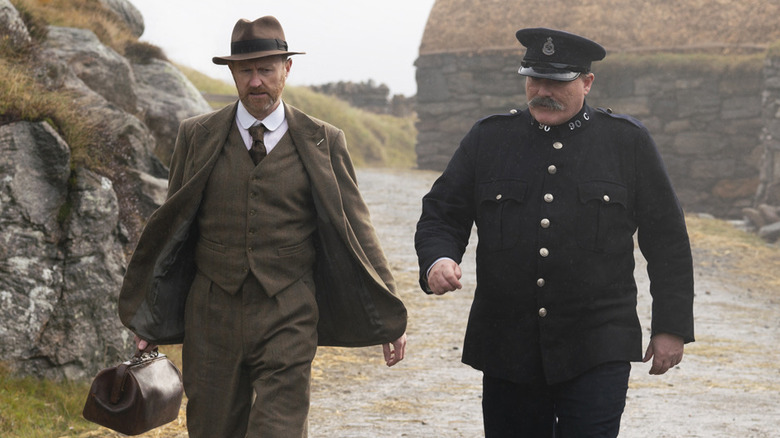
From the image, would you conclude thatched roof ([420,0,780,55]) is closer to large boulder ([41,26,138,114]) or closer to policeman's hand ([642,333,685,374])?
large boulder ([41,26,138,114])

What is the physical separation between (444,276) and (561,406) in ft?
2.21

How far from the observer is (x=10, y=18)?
8500 mm

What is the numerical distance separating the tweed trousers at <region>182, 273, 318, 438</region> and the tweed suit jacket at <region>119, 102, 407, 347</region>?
0.11 meters

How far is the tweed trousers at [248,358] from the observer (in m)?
3.94

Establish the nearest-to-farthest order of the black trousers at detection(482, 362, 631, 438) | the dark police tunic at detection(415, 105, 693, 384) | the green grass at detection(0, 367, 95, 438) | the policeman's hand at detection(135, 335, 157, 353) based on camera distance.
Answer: the black trousers at detection(482, 362, 631, 438) < the dark police tunic at detection(415, 105, 693, 384) < the policeman's hand at detection(135, 335, 157, 353) < the green grass at detection(0, 367, 95, 438)

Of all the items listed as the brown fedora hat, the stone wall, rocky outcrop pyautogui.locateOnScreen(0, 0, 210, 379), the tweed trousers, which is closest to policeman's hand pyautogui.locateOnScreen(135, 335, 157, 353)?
the tweed trousers

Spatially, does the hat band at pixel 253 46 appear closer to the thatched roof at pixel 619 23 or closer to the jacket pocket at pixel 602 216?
the jacket pocket at pixel 602 216

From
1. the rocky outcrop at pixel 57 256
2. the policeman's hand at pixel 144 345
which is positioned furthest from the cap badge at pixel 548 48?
the rocky outcrop at pixel 57 256

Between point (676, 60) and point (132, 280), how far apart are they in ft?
52.9

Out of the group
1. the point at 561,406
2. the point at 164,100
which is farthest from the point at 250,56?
the point at 164,100

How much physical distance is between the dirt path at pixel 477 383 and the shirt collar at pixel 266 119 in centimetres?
243

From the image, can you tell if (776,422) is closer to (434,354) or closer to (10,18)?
(434,354)

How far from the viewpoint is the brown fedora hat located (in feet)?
13.3

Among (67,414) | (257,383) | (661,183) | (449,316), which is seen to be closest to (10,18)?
(67,414)
